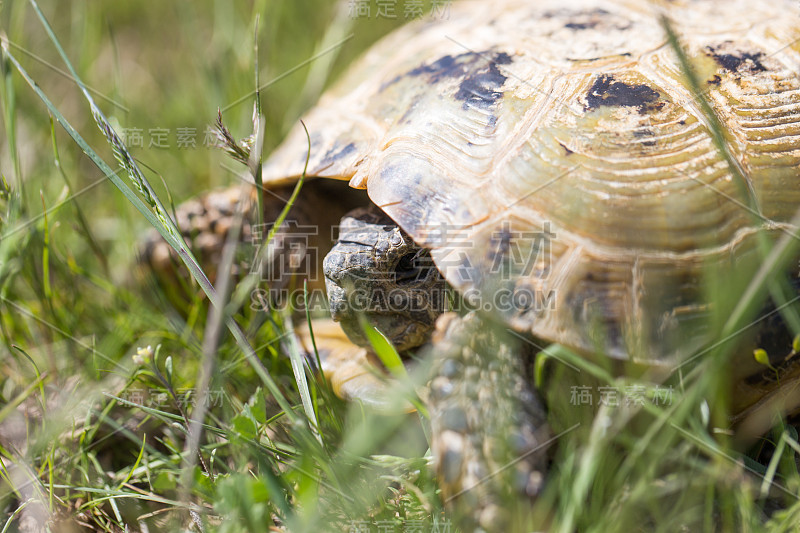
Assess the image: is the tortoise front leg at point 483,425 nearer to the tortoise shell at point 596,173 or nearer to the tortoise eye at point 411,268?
the tortoise shell at point 596,173

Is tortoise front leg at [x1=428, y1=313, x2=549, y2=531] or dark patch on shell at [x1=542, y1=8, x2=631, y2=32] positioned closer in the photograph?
tortoise front leg at [x1=428, y1=313, x2=549, y2=531]

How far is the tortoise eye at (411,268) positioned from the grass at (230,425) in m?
0.33

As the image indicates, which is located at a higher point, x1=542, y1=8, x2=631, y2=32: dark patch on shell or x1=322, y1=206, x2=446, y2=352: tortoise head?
x1=542, y1=8, x2=631, y2=32: dark patch on shell

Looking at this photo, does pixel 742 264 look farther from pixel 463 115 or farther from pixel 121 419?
pixel 121 419

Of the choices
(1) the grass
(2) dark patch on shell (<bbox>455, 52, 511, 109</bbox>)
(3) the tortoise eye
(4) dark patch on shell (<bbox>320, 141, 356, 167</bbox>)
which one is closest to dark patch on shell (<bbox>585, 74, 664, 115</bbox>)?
(2) dark patch on shell (<bbox>455, 52, 511, 109</bbox>)

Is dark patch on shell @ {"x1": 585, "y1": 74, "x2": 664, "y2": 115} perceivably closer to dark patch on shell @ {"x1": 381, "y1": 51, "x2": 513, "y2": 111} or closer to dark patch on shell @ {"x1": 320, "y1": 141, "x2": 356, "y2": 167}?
dark patch on shell @ {"x1": 381, "y1": 51, "x2": 513, "y2": 111}

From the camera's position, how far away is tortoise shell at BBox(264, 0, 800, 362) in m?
1.60

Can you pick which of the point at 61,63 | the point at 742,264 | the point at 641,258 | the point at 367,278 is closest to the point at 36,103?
the point at 61,63

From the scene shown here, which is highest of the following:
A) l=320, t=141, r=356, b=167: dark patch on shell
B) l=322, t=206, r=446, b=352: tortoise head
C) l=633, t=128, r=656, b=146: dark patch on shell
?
l=633, t=128, r=656, b=146: dark patch on shell

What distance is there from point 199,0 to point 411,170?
399 centimetres

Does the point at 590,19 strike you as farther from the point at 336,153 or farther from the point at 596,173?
the point at 336,153

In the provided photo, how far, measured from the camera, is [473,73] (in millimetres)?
1977

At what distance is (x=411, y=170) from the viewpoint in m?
1.75

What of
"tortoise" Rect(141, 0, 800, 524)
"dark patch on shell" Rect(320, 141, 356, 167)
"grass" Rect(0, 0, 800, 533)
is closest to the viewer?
"grass" Rect(0, 0, 800, 533)
